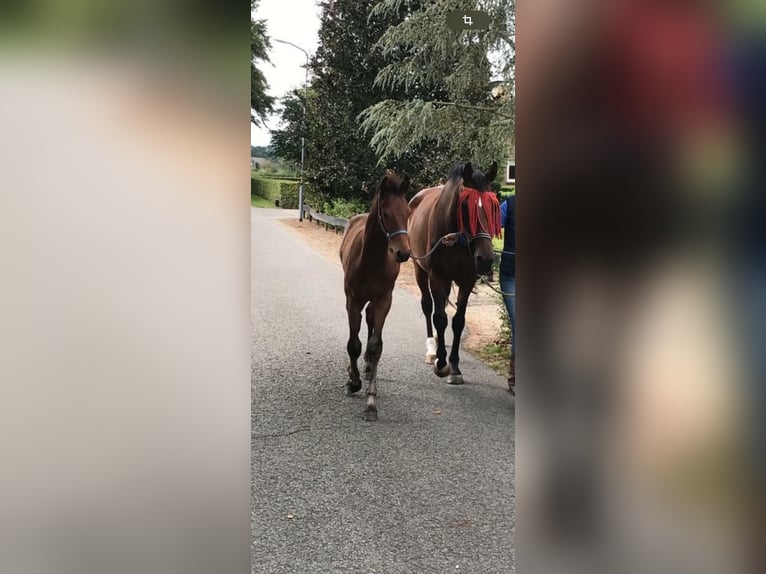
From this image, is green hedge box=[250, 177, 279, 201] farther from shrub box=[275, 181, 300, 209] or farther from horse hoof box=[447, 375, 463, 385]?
horse hoof box=[447, 375, 463, 385]

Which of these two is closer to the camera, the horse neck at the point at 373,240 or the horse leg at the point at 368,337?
the horse leg at the point at 368,337

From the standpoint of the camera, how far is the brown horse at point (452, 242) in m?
2.55

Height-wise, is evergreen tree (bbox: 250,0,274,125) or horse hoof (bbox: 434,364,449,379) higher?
evergreen tree (bbox: 250,0,274,125)

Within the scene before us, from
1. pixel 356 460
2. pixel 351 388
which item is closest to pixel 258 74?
pixel 356 460

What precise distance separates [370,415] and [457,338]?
643mm

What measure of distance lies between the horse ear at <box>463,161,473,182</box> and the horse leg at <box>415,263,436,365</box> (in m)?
1.09

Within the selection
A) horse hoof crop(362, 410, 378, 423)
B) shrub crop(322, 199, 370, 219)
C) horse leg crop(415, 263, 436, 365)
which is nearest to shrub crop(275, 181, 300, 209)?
shrub crop(322, 199, 370, 219)

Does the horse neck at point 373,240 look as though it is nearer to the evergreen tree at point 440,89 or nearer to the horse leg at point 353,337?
the horse leg at point 353,337

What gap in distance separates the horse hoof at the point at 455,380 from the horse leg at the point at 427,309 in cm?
27

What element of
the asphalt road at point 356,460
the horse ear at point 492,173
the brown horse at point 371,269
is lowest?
the asphalt road at point 356,460

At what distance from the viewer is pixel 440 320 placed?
3.33 metres

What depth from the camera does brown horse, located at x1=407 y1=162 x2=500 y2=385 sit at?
2.55m

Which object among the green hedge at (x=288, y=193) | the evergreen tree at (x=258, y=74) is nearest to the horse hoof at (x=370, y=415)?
the green hedge at (x=288, y=193)
